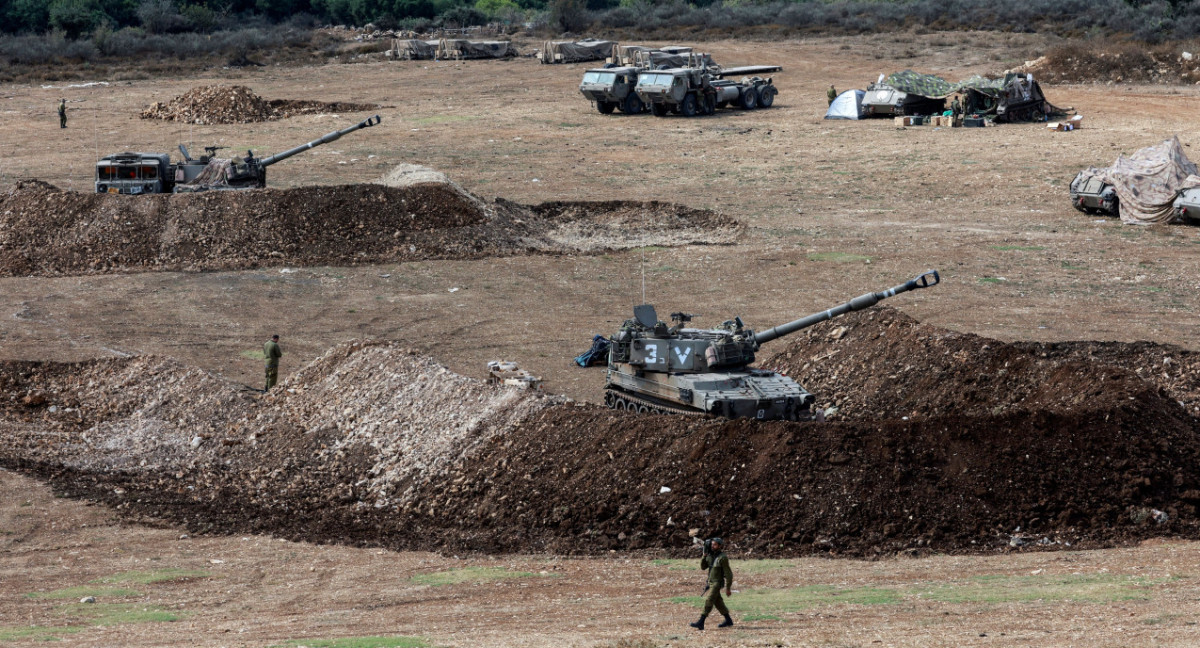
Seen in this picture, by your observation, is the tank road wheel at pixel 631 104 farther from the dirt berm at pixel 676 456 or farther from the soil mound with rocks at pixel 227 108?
the dirt berm at pixel 676 456

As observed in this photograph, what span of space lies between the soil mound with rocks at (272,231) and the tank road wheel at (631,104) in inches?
804

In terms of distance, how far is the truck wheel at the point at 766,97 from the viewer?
192ft

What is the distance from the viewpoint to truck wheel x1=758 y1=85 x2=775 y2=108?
58562 millimetres

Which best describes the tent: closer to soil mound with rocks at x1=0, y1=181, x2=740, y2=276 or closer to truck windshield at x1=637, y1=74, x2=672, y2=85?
truck windshield at x1=637, y1=74, x2=672, y2=85

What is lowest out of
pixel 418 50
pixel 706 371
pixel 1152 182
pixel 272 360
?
pixel 272 360

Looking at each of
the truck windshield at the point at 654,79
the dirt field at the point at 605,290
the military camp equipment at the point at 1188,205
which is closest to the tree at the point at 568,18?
the dirt field at the point at 605,290

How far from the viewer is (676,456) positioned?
18438 mm

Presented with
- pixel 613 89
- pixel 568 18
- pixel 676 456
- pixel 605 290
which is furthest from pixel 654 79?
pixel 676 456

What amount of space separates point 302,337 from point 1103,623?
18.3 metres

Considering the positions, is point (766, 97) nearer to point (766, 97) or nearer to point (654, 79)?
point (766, 97)

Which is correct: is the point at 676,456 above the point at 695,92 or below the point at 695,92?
below

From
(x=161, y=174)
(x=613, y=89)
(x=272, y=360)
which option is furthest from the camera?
(x=613, y=89)

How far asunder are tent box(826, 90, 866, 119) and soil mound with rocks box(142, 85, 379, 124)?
18631 mm

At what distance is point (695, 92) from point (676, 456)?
130ft
